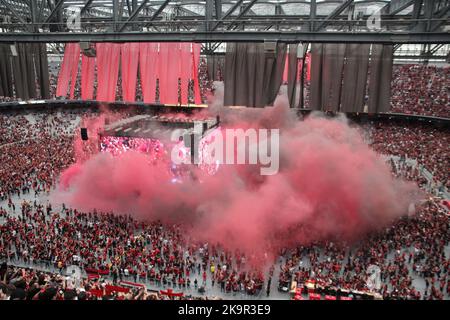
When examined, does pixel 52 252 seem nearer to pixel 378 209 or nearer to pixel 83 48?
pixel 83 48

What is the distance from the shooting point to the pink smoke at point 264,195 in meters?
15.7

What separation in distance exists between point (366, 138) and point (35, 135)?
30.0 meters

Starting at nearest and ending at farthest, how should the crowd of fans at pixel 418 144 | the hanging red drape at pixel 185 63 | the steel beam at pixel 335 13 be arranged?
1. the steel beam at pixel 335 13
2. the hanging red drape at pixel 185 63
3. the crowd of fans at pixel 418 144

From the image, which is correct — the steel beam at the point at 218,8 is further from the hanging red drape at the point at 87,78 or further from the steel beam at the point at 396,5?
the hanging red drape at the point at 87,78

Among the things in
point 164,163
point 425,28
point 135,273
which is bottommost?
point 135,273

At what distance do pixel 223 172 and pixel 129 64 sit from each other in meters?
10.0

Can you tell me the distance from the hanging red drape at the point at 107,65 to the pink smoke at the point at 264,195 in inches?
286

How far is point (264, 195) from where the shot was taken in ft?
55.8

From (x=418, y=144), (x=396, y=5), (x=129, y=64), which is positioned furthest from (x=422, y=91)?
(x=129, y=64)

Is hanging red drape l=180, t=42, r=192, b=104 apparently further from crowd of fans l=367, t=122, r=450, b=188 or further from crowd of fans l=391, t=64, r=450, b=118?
crowd of fans l=391, t=64, r=450, b=118

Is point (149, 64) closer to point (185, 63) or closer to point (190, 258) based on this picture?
point (185, 63)

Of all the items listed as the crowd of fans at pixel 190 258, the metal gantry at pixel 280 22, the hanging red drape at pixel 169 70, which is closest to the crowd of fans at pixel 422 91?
A: the crowd of fans at pixel 190 258

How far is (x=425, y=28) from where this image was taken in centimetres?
788
